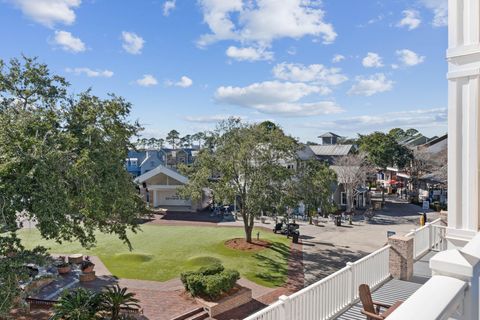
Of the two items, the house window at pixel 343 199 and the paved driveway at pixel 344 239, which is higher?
the house window at pixel 343 199

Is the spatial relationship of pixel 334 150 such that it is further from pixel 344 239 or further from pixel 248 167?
pixel 248 167

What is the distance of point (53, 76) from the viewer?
36.0 ft

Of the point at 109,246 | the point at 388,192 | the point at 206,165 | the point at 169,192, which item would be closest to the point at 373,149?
the point at 388,192

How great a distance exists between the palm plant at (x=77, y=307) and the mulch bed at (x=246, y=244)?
1099 cm

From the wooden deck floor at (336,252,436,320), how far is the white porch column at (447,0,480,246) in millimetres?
3290

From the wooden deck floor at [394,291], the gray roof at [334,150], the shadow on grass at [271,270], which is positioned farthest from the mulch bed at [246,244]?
the gray roof at [334,150]

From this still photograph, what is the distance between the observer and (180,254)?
19.9 m

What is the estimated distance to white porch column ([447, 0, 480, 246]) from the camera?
5109 millimetres

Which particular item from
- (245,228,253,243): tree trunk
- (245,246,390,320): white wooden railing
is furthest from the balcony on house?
(245,228,253,243): tree trunk

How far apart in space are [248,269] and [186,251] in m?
4.78

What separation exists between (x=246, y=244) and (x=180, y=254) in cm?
408

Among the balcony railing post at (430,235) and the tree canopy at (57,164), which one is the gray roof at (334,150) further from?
the tree canopy at (57,164)

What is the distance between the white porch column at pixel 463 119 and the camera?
5109 mm

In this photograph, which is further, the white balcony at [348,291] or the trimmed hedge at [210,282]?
the trimmed hedge at [210,282]
